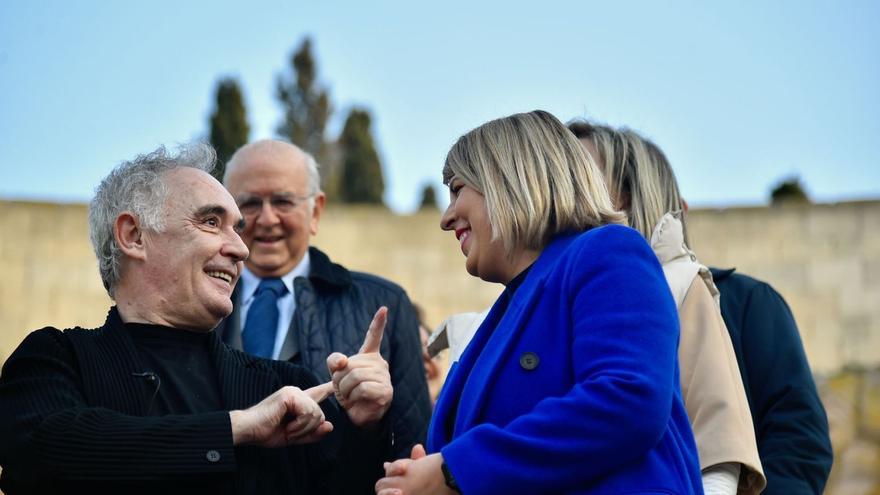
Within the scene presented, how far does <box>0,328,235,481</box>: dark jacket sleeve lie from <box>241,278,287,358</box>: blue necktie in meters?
1.87

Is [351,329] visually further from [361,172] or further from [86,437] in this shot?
[361,172]

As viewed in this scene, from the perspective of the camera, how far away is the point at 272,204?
597cm

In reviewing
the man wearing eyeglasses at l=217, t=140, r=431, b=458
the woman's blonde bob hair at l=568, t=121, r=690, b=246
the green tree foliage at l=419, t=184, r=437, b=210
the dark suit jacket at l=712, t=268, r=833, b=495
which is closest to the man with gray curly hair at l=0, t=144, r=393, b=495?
the man wearing eyeglasses at l=217, t=140, r=431, b=458

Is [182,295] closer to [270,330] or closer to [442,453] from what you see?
[442,453]

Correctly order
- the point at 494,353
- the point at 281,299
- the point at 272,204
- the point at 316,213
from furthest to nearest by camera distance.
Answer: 1. the point at 316,213
2. the point at 272,204
3. the point at 281,299
4. the point at 494,353

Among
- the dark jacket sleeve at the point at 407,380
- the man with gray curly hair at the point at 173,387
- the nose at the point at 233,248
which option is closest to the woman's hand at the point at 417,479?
the man with gray curly hair at the point at 173,387

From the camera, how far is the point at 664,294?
3.06m

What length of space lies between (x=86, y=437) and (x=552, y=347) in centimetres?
125

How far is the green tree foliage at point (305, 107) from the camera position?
78.3 feet

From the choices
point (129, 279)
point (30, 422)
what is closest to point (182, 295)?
point (129, 279)

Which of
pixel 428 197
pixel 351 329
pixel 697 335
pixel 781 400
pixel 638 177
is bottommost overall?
pixel 781 400

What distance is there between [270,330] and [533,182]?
2.41 meters

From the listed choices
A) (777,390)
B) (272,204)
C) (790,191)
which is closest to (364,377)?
(777,390)

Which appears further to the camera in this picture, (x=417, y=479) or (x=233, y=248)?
(x=233, y=248)
